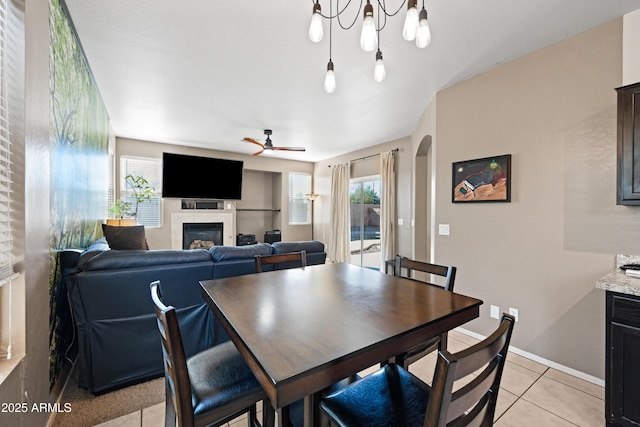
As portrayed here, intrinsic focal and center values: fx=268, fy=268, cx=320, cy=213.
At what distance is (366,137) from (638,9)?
3.62 meters

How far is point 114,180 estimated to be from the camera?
5.20 metres

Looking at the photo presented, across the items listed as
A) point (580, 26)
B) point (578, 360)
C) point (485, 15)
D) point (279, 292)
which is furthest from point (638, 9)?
point (279, 292)

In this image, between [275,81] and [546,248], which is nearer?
[546,248]

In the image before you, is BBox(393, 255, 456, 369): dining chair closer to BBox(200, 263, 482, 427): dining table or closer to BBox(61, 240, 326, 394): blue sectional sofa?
BBox(200, 263, 482, 427): dining table

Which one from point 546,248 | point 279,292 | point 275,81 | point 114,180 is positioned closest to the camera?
point 279,292

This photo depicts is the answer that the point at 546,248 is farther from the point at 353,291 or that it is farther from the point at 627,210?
the point at 353,291

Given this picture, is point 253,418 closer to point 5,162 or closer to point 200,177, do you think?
point 5,162

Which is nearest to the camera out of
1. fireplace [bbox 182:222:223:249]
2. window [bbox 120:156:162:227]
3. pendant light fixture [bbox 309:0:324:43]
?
pendant light fixture [bbox 309:0:324:43]

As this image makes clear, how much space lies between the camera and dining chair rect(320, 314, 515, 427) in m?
0.68

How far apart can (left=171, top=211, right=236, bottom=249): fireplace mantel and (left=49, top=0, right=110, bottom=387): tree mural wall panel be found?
2893mm

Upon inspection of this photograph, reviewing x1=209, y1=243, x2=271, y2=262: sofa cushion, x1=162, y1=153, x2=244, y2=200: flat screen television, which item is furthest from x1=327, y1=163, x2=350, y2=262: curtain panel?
x1=209, y1=243, x2=271, y2=262: sofa cushion

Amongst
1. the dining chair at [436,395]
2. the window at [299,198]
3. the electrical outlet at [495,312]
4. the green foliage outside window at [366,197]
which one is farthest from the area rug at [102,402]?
the window at [299,198]

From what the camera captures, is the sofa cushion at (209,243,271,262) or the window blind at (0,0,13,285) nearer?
the window blind at (0,0,13,285)

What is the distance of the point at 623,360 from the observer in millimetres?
1568
